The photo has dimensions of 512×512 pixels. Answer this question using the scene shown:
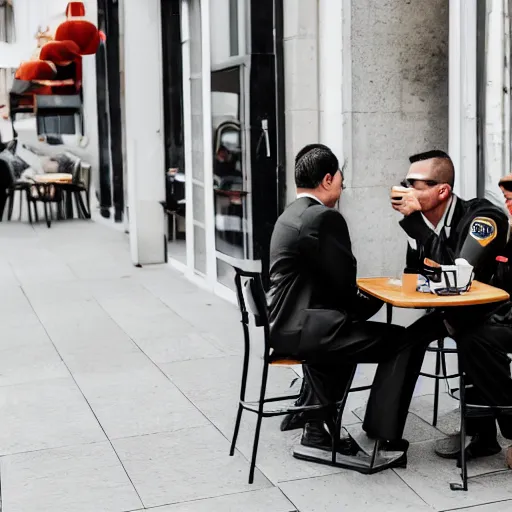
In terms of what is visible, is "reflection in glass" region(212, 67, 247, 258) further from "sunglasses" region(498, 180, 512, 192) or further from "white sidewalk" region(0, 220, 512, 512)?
"sunglasses" region(498, 180, 512, 192)

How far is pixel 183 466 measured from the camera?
4.25m

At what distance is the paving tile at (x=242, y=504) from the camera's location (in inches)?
148

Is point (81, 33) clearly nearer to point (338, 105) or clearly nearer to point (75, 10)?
point (75, 10)

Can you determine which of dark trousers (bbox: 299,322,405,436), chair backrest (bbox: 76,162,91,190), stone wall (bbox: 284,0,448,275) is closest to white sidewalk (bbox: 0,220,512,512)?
dark trousers (bbox: 299,322,405,436)

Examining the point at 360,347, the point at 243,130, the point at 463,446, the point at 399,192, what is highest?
the point at 243,130

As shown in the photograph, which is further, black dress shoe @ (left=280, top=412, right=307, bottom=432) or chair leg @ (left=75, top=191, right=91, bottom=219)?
chair leg @ (left=75, top=191, right=91, bottom=219)

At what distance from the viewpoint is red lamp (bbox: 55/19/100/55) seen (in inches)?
500

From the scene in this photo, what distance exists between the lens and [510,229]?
4.51 m

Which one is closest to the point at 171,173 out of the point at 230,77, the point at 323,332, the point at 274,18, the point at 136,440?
the point at 230,77

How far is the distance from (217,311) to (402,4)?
3060mm

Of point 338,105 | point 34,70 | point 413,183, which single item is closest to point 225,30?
point 338,105

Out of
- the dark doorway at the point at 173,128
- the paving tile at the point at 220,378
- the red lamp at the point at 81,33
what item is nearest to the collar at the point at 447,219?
the paving tile at the point at 220,378

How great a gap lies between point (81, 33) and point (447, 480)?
401 inches

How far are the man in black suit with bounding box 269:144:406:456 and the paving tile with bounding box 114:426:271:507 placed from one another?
56 cm
